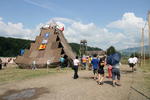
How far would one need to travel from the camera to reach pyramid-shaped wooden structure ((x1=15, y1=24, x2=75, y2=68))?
1220 inches

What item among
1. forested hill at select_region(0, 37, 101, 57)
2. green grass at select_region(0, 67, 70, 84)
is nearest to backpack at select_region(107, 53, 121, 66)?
green grass at select_region(0, 67, 70, 84)

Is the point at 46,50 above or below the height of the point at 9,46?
below

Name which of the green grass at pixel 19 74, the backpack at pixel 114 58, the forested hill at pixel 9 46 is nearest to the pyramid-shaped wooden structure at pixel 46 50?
the green grass at pixel 19 74

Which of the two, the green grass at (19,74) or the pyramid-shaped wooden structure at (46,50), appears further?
the pyramid-shaped wooden structure at (46,50)

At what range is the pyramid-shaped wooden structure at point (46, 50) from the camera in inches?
1220

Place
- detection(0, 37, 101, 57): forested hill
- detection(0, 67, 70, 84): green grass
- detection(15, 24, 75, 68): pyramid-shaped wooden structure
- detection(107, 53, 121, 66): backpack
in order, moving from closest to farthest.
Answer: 1. detection(107, 53, 121, 66): backpack
2. detection(0, 67, 70, 84): green grass
3. detection(15, 24, 75, 68): pyramid-shaped wooden structure
4. detection(0, 37, 101, 57): forested hill

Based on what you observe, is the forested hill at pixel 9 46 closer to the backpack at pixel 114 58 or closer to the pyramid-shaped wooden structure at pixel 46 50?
the pyramid-shaped wooden structure at pixel 46 50

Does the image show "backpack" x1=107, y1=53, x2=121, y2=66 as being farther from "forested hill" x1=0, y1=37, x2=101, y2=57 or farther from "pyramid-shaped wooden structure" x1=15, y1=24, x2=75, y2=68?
"forested hill" x1=0, y1=37, x2=101, y2=57

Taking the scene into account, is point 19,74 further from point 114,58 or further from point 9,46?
point 9,46

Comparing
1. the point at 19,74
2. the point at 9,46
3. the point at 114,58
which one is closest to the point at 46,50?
the point at 19,74

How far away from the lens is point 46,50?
32.5m

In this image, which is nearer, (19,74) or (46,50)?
(19,74)

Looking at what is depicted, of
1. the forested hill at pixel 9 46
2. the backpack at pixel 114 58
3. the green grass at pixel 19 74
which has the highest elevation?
the forested hill at pixel 9 46

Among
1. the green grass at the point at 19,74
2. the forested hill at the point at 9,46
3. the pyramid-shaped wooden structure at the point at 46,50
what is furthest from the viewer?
the forested hill at the point at 9,46
